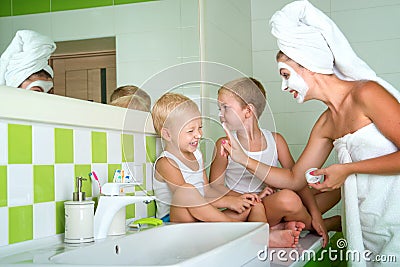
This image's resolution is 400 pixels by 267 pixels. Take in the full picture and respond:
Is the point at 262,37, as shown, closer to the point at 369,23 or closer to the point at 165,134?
the point at 369,23

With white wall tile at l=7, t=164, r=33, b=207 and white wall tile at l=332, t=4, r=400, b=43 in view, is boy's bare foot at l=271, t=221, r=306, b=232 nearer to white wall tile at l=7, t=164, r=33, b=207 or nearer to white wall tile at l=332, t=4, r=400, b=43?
white wall tile at l=7, t=164, r=33, b=207

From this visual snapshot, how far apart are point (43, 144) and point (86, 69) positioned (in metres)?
0.31

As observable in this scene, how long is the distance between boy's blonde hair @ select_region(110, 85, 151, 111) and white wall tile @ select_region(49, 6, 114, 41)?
170 mm

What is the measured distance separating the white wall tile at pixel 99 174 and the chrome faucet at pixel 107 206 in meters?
0.09

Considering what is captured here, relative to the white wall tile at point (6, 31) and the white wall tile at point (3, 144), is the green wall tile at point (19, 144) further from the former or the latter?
the white wall tile at point (6, 31)

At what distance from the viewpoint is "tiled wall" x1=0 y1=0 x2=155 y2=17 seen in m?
1.23

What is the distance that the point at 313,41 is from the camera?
1.74 m

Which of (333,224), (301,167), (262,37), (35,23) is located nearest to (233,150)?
(301,167)

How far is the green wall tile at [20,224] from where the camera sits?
1.14 metres

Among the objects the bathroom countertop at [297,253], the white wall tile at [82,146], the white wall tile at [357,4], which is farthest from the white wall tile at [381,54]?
the white wall tile at [82,146]

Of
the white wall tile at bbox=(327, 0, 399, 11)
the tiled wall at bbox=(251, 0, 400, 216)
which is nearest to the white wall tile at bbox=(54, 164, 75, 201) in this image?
the tiled wall at bbox=(251, 0, 400, 216)

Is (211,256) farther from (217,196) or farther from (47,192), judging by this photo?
(217,196)

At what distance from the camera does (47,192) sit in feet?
4.16

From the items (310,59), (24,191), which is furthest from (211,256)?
(310,59)
